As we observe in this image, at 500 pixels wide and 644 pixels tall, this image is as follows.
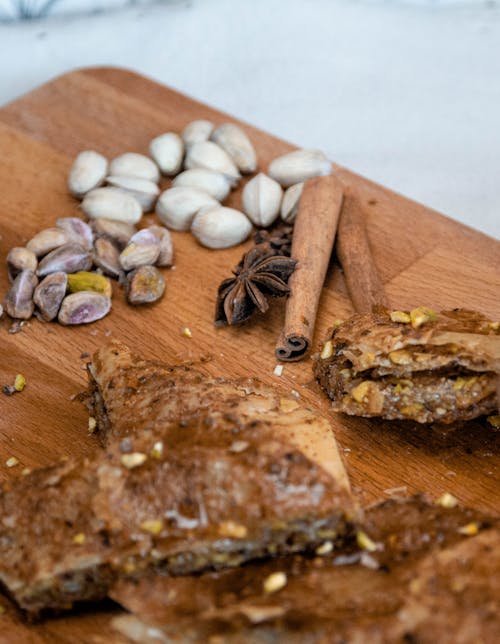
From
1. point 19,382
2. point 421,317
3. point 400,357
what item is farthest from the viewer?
point 19,382

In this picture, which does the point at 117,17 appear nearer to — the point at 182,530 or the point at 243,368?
the point at 243,368

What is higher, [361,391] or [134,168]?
[134,168]

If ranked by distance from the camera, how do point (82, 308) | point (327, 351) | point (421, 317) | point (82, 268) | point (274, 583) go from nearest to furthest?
point (274, 583), point (421, 317), point (327, 351), point (82, 308), point (82, 268)

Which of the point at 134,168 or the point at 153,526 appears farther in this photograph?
the point at 134,168

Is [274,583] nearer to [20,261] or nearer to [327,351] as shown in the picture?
[327,351]

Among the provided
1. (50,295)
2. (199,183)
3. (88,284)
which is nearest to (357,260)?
(199,183)

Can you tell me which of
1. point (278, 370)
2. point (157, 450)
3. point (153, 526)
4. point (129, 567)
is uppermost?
point (157, 450)
